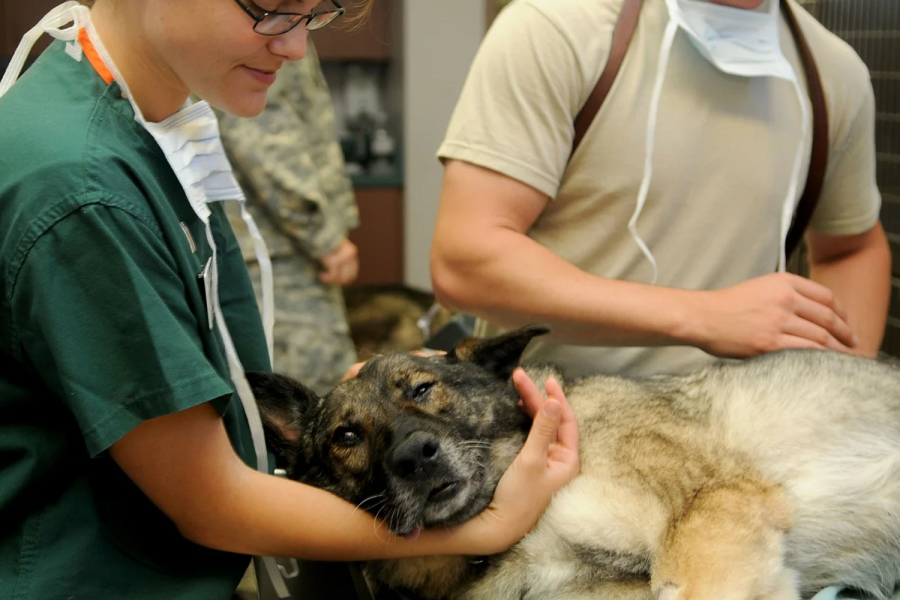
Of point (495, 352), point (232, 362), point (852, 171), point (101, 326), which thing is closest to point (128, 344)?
point (101, 326)

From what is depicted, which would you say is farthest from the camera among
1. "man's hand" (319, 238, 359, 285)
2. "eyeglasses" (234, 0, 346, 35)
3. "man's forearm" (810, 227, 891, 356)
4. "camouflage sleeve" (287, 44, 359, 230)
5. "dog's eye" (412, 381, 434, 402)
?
"man's hand" (319, 238, 359, 285)

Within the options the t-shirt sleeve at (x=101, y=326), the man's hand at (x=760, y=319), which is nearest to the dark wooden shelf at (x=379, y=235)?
the man's hand at (x=760, y=319)

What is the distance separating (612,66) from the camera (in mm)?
Answer: 1823

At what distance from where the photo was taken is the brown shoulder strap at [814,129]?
77.4 inches

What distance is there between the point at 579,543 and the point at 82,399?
2.79 ft

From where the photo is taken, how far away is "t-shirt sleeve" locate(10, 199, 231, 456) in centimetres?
104

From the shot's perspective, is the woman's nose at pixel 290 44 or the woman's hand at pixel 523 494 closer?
the woman's nose at pixel 290 44

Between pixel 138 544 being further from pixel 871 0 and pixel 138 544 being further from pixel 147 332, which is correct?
pixel 871 0

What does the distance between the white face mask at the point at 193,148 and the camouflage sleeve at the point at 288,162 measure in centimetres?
166

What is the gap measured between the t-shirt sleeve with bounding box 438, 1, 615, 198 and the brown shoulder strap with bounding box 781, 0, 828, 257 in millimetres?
514

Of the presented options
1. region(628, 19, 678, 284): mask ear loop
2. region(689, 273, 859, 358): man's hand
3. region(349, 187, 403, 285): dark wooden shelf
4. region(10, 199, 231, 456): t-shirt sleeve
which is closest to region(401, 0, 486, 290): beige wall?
region(349, 187, 403, 285): dark wooden shelf

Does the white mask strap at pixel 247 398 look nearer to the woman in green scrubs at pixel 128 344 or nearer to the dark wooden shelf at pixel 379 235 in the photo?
the woman in green scrubs at pixel 128 344

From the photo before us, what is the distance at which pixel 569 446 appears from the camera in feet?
5.02

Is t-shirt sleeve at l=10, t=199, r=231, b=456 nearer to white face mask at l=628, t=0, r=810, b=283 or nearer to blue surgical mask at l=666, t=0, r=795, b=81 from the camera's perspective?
white face mask at l=628, t=0, r=810, b=283
